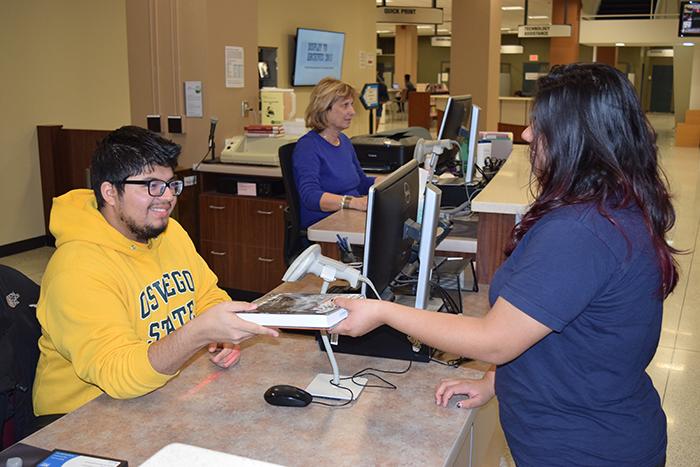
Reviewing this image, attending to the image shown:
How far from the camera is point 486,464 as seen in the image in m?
2.34

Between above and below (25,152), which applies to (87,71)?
above

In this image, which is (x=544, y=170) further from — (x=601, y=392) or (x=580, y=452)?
(x=580, y=452)

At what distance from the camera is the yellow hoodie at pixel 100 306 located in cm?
163

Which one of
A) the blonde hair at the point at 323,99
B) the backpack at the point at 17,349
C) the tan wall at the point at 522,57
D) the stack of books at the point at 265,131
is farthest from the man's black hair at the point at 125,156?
the tan wall at the point at 522,57

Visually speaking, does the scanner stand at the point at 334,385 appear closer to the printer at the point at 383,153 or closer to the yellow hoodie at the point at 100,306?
the yellow hoodie at the point at 100,306

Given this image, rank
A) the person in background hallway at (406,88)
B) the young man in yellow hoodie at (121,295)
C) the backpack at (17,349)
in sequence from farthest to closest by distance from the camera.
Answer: the person in background hallway at (406,88)
the backpack at (17,349)
the young man in yellow hoodie at (121,295)

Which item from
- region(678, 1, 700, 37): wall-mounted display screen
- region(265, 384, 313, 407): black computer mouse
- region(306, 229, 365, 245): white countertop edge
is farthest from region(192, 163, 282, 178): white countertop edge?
region(678, 1, 700, 37): wall-mounted display screen

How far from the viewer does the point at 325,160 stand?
394 centimetres

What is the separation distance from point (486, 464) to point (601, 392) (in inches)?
43.8

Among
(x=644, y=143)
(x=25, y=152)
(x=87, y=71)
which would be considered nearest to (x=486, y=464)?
(x=644, y=143)

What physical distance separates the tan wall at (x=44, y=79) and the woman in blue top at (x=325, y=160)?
336 centimetres

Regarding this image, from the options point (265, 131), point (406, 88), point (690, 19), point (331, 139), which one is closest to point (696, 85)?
point (690, 19)

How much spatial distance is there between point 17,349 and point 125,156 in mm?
571

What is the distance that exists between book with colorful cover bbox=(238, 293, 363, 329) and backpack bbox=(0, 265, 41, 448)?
2.18ft
